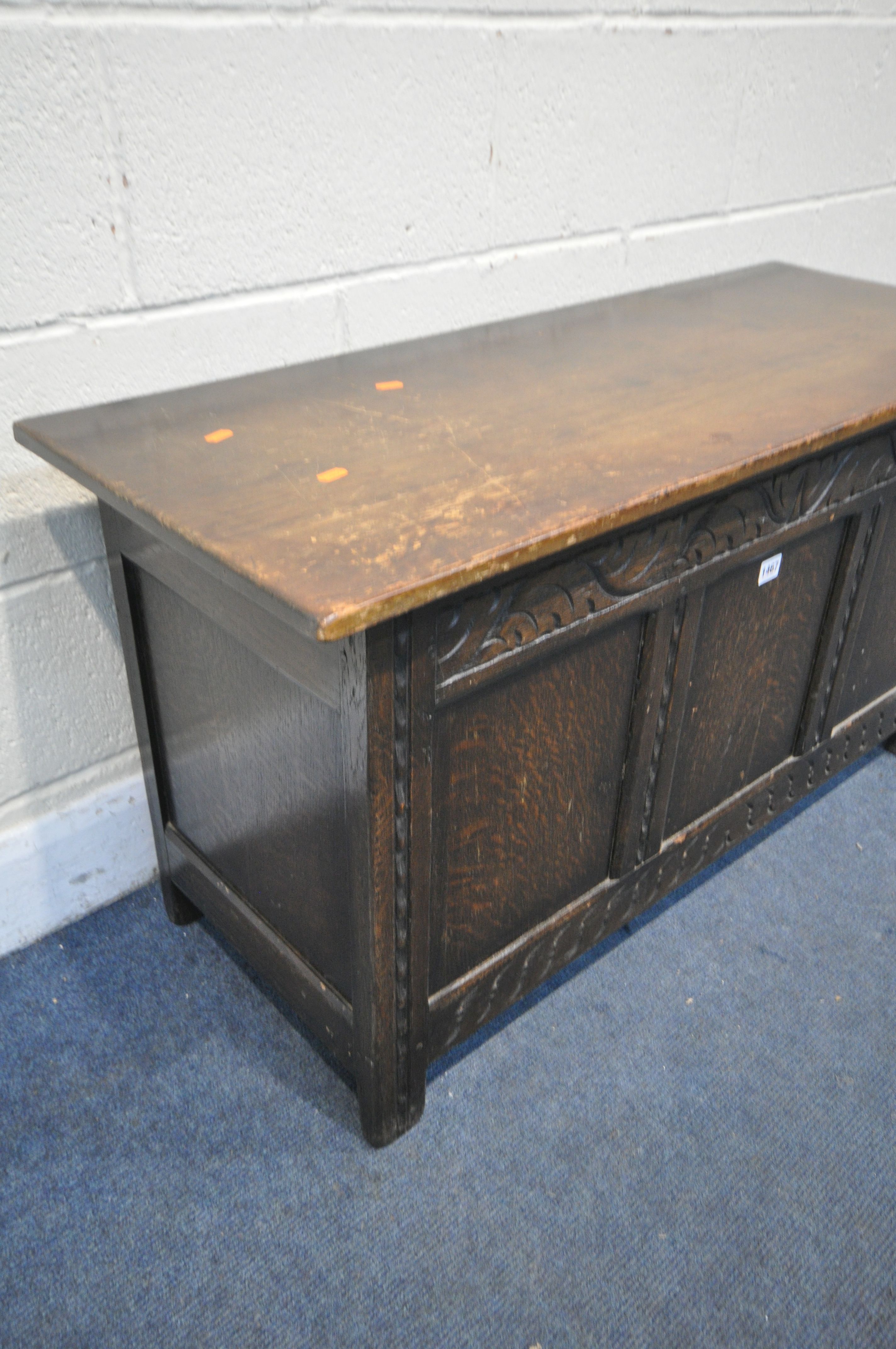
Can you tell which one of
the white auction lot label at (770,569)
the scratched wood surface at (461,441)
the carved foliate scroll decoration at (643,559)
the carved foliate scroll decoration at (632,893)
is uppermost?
the scratched wood surface at (461,441)

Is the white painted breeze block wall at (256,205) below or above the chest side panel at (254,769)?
above

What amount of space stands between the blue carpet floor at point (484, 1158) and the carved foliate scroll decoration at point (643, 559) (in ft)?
2.09

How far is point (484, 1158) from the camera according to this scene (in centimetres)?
119

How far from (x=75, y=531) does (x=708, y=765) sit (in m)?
0.92

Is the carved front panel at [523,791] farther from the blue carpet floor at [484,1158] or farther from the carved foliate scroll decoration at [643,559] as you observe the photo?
the blue carpet floor at [484,1158]

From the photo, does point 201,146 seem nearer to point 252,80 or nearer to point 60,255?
point 252,80

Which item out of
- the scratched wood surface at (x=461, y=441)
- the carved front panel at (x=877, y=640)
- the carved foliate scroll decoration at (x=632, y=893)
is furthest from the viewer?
the carved front panel at (x=877, y=640)

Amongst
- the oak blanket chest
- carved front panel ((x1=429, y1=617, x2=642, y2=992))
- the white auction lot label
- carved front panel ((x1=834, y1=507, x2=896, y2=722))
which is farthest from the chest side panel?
carved front panel ((x1=834, y1=507, x2=896, y2=722))

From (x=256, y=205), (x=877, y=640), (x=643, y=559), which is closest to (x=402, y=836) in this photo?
(x=643, y=559)

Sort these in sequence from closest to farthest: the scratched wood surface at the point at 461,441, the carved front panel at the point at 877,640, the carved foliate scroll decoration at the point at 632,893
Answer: the scratched wood surface at the point at 461,441, the carved foliate scroll decoration at the point at 632,893, the carved front panel at the point at 877,640

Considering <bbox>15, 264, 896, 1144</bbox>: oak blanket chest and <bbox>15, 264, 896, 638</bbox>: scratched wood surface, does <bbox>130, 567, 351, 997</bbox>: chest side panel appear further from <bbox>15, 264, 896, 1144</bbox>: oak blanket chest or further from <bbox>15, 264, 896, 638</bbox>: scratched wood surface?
<bbox>15, 264, 896, 638</bbox>: scratched wood surface

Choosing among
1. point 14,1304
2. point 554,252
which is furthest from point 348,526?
point 554,252

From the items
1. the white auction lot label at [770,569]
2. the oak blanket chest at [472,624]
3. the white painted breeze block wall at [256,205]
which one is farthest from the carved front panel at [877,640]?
the white painted breeze block wall at [256,205]

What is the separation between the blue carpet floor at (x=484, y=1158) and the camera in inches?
41.0
